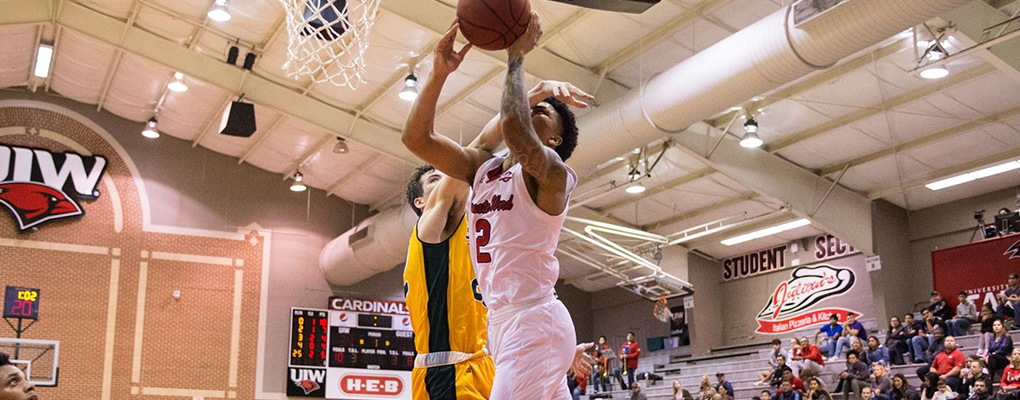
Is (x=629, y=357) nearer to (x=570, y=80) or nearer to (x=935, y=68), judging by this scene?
(x=570, y=80)

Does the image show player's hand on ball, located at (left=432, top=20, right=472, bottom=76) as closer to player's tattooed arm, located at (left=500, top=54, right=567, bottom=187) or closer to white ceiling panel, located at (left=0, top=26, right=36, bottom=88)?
player's tattooed arm, located at (left=500, top=54, right=567, bottom=187)

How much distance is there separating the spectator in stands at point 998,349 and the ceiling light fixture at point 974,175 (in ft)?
13.7

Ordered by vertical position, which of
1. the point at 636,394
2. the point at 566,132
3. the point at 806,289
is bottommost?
the point at 636,394

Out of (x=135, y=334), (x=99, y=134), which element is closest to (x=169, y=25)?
(x=99, y=134)

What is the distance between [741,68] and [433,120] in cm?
969

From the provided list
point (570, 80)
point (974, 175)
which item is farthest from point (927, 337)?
point (570, 80)

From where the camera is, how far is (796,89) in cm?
1688

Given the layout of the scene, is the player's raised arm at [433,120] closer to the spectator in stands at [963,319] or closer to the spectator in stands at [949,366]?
the spectator in stands at [949,366]

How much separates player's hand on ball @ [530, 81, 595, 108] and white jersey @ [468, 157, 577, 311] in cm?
40

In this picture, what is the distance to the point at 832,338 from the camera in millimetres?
20562

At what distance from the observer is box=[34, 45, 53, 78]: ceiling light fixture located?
19.4 meters

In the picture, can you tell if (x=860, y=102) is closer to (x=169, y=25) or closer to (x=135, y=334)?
(x=169, y=25)

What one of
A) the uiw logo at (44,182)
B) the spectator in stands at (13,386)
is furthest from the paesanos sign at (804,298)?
the spectator in stands at (13,386)

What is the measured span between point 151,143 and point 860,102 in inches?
616
